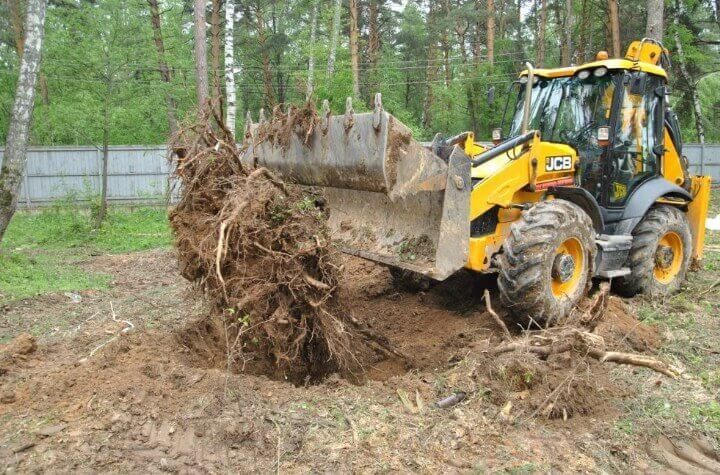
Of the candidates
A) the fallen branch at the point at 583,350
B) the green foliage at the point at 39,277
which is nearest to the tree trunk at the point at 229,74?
the green foliage at the point at 39,277

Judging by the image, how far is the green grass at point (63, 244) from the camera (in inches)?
349

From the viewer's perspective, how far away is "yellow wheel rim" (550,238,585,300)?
226 inches

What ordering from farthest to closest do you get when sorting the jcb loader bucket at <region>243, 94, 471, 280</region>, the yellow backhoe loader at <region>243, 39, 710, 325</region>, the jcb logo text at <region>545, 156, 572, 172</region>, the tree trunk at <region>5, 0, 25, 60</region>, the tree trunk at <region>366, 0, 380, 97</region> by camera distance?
1. the tree trunk at <region>366, 0, 380, 97</region>
2. the tree trunk at <region>5, 0, 25, 60</region>
3. the jcb logo text at <region>545, 156, 572, 172</region>
4. the yellow backhoe loader at <region>243, 39, 710, 325</region>
5. the jcb loader bucket at <region>243, 94, 471, 280</region>

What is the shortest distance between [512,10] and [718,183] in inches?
579

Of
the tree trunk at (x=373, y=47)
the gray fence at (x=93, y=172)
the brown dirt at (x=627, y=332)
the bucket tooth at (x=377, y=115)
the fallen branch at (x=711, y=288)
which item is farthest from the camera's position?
the tree trunk at (x=373, y=47)

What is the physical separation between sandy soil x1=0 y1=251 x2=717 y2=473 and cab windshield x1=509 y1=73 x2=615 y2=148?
91.7 inches

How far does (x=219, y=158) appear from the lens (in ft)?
17.0

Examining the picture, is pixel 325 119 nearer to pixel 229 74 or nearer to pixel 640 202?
pixel 640 202

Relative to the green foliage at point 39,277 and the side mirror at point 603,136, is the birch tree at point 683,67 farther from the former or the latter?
the green foliage at point 39,277

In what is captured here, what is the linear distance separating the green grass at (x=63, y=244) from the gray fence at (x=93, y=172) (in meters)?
1.87

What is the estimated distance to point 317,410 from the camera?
421 centimetres

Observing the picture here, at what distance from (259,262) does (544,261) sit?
8.12ft

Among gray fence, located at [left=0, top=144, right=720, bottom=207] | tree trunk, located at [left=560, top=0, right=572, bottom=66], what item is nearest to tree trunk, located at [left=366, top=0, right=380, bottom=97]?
tree trunk, located at [left=560, top=0, right=572, bottom=66]

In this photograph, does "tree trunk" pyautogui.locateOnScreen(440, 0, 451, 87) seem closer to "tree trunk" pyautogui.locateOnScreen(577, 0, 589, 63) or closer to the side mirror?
"tree trunk" pyautogui.locateOnScreen(577, 0, 589, 63)
